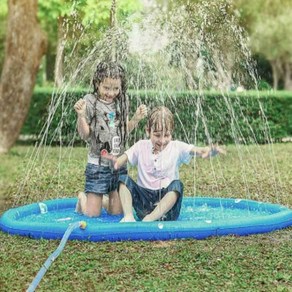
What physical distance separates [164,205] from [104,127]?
0.90 m

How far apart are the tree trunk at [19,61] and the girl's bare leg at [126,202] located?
25.7 ft

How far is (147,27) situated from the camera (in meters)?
8.27

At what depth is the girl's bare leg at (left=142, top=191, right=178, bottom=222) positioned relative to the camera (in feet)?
19.1

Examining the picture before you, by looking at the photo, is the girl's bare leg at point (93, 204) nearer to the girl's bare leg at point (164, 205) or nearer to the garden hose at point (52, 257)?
the girl's bare leg at point (164, 205)

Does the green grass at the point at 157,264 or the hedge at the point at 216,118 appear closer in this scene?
the green grass at the point at 157,264

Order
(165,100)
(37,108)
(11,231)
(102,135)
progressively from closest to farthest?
1. (11,231)
2. (102,135)
3. (165,100)
4. (37,108)

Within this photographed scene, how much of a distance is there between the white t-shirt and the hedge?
26.3ft

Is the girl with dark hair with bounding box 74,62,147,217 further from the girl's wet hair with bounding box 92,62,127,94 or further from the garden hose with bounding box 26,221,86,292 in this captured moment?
the garden hose with bounding box 26,221,86,292

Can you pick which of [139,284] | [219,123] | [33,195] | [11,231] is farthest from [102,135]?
[219,123]

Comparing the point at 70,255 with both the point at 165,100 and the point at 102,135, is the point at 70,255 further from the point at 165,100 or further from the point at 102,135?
the point at 165,100

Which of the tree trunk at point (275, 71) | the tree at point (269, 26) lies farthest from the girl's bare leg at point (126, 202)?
the tree trunk at point (275, 71)

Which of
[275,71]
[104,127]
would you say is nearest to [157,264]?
[104,127]

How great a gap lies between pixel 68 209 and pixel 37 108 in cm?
1058

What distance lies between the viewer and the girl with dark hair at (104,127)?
627 cm
